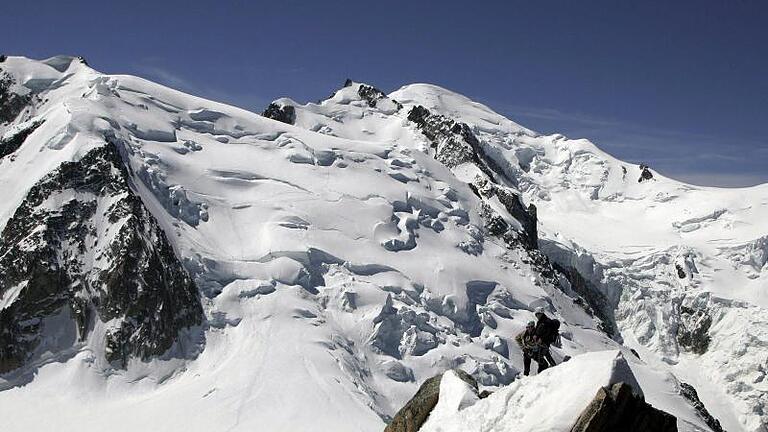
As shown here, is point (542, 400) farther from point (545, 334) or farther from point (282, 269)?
point (282, 269)

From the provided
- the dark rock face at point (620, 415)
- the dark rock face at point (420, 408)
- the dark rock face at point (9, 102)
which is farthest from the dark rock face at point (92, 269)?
the dark rock face at point (620, 415)

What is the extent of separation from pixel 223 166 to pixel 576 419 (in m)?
44.7

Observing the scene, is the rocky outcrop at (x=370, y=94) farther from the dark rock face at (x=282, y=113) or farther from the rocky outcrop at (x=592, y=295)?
the rocky outcrop at (x=592, y=295)

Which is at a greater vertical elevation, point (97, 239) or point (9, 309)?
point (97, 239)

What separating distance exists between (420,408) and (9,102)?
178ft

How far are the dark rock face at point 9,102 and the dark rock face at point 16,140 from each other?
8.29 m

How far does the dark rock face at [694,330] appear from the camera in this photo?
7850cm

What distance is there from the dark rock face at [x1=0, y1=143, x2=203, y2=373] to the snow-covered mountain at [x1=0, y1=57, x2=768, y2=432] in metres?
0.12

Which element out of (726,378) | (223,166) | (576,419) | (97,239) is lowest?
(726,378)

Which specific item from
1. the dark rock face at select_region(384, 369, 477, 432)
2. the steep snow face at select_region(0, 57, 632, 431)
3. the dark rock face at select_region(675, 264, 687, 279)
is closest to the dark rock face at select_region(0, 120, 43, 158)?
the steep snow face at select_region(0, 57, 632, 431)

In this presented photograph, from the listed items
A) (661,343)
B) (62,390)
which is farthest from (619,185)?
(62,390)

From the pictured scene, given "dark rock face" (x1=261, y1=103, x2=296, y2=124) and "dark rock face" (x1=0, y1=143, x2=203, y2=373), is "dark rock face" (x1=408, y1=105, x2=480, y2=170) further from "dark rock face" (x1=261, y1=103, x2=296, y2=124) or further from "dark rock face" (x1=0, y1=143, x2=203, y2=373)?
"dark rock face" (x1=0, y1=143, x2=203, y2=373)

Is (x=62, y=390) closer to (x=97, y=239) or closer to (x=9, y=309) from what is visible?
(x=9, y=309)

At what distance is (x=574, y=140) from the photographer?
113500 mm
